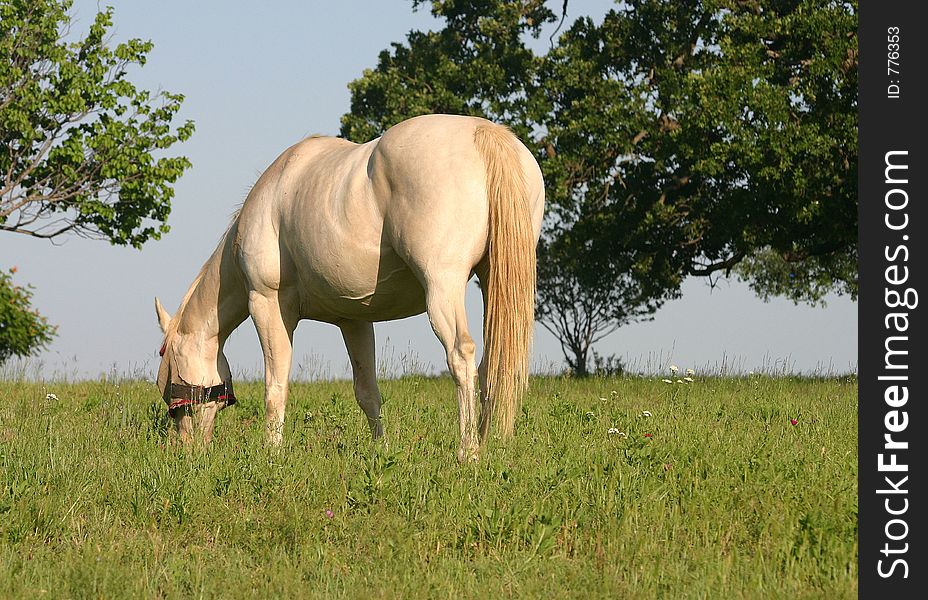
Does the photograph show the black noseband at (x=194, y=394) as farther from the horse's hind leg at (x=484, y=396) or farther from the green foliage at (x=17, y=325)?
the green foliage at (x=17, y=325)

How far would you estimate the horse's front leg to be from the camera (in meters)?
8.20

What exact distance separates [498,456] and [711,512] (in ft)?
5.03

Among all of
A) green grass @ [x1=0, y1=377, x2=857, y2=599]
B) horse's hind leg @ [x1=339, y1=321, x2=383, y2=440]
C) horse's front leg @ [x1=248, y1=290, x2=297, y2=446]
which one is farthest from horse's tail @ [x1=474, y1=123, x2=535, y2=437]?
horse's front leg @ [x1=248, y1=290, x2=297, y2=446]

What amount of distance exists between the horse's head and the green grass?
0.58 metres

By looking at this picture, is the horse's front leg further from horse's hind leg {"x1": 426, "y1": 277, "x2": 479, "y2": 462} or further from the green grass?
horse's hind leg {"x1": 426, "y1": 277, "x2": 479, "y2": 462}

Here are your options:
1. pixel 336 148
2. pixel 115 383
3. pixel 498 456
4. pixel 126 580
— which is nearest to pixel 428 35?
pixel 115 383

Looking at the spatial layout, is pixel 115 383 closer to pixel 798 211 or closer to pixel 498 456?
pixel 498 456

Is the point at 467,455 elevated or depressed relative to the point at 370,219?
depressed

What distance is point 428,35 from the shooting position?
23.8 meters

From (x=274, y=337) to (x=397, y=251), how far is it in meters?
1.75

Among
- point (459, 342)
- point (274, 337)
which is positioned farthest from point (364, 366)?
point (459, 342)

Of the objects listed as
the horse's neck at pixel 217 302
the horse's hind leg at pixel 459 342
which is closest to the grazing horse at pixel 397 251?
the horse's hind leg at pixel 459 342

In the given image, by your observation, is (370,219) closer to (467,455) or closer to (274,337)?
(274,337)

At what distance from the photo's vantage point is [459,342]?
6.68 meters
